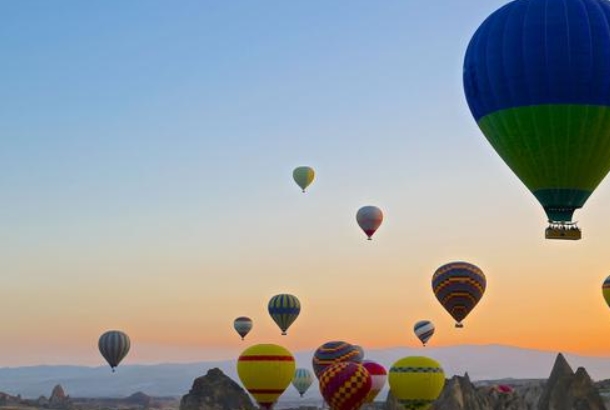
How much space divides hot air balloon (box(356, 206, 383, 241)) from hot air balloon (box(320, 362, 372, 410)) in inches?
1695

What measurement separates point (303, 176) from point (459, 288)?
3463 cm

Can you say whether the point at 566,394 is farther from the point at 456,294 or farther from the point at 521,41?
the point at 521,41

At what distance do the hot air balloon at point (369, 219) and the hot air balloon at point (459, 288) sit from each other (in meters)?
22.2

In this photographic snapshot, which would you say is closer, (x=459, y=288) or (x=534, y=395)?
(x=459, y=288)

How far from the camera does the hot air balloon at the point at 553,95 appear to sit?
181ft

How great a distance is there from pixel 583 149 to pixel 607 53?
5807 millimetres

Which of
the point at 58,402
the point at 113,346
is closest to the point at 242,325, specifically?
the point at 113,346

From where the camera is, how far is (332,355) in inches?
3543

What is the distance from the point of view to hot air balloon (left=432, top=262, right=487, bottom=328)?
8431 centimetres

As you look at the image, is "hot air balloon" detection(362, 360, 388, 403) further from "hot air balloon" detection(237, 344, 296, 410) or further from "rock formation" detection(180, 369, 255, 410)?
"rock formation" detection(180, 369, 255, 410)

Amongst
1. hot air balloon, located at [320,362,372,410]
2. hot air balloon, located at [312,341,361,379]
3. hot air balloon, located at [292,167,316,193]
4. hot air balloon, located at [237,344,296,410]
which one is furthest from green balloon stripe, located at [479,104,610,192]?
hot air balloon, located at [292,167,316,193]

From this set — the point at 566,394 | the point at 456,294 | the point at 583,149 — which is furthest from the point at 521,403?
the point at 583,149

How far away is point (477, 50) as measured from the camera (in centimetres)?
5838

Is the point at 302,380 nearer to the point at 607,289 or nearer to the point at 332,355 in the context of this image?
the point at 332,355
